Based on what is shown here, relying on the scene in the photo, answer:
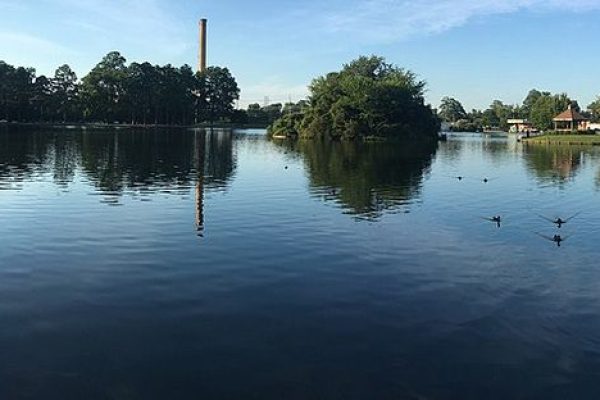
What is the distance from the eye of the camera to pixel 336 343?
12141 mm

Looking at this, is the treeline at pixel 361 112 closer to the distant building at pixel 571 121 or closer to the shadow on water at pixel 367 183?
the distant building at pixel 571 121

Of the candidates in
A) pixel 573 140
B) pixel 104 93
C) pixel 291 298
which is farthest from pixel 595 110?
pixel 291 298

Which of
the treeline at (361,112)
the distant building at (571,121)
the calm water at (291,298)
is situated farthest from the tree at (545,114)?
the calm water at (291,298)

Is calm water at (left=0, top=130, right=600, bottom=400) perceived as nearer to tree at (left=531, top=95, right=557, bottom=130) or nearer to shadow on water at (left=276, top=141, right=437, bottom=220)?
shadow on water at (left=276, top=141, right=437, bottom=220)

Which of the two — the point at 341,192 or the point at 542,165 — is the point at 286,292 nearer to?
the point at 341,192

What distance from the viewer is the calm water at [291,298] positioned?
10445 mm

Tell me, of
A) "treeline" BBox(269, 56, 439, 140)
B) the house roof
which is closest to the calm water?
"treeline" BBox(269, 56, 439, 140)

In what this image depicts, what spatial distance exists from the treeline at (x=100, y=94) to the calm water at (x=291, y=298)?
140162 mm

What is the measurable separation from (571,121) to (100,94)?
4929 inches

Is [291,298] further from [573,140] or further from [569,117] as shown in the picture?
[569,117]

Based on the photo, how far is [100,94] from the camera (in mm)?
164250

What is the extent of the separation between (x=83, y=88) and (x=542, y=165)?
136m

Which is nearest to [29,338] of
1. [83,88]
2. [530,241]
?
[530,241]

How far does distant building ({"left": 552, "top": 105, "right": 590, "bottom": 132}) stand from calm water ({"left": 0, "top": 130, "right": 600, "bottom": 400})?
126m
